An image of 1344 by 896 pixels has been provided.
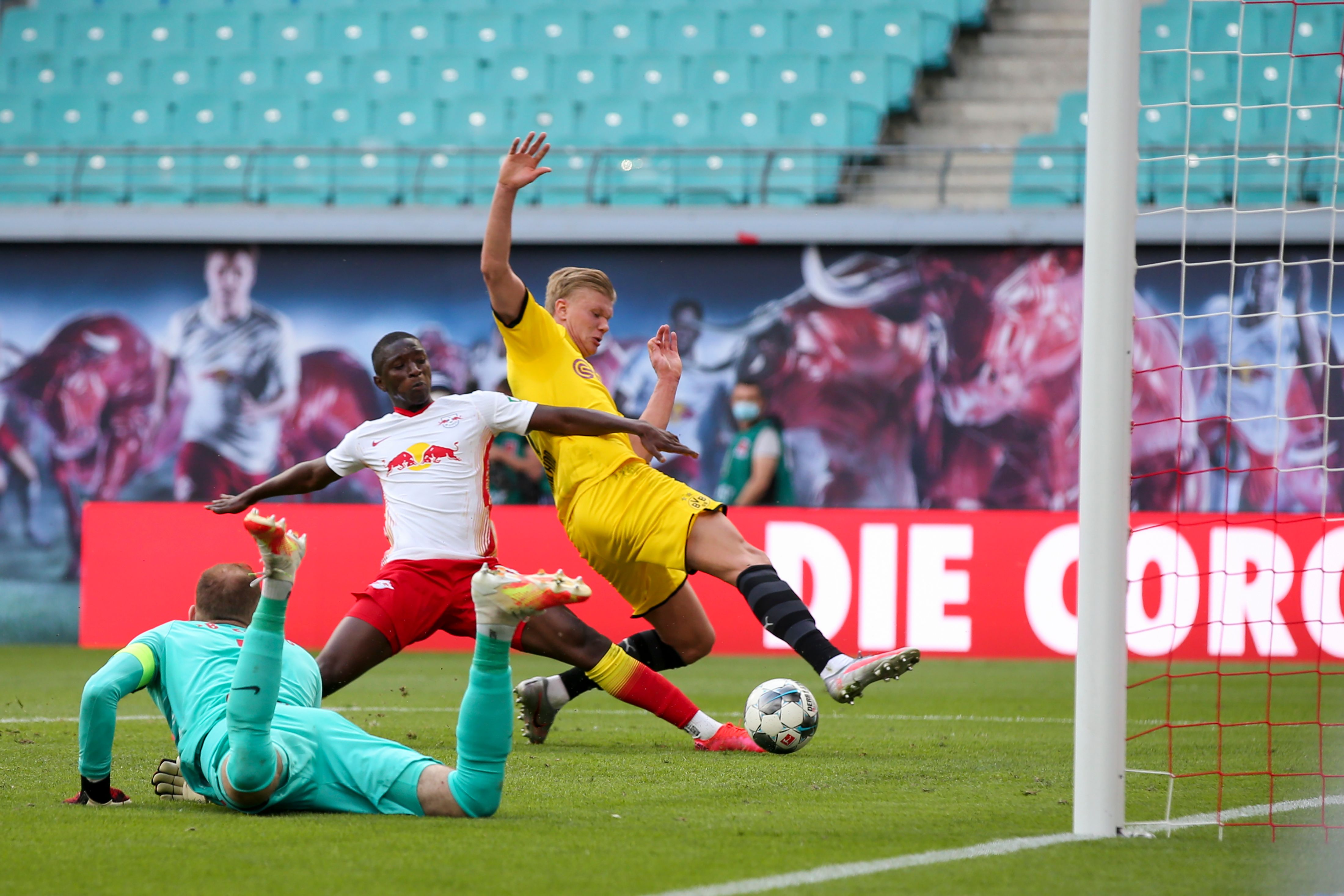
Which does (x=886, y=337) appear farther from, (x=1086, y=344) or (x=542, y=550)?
(x=1086, y=344)

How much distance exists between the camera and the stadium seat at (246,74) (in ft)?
49.2

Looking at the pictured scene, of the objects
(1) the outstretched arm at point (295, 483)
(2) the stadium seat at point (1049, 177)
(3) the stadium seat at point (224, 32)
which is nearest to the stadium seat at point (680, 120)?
(2) the stadium seat at point (1049, 177)

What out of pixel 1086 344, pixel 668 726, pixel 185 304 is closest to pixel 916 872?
pixel 1086 344

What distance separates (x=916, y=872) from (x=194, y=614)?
85.3 inches

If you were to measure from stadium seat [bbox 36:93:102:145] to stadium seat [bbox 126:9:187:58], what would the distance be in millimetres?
867

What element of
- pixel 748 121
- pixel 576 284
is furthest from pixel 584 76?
pixel 576 284

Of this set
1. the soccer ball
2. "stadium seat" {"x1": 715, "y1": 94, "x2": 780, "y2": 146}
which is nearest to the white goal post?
the soccer ball

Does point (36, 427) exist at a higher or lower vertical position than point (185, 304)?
lower

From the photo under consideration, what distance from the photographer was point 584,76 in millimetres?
14859

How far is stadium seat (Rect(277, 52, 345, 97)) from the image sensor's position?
1496cm

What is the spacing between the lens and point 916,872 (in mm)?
3104

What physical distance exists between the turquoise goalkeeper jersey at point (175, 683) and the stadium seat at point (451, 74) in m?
11.7

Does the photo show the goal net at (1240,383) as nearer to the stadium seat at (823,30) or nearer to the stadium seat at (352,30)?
the stadium seat at (823,30)

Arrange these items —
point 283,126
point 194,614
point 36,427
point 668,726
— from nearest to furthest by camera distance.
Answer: point 194,614, point 668,726, point 36,427, point 283,126
